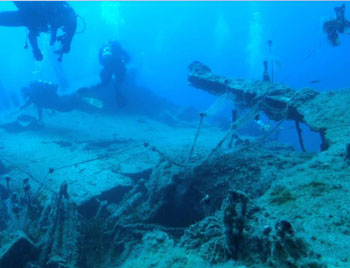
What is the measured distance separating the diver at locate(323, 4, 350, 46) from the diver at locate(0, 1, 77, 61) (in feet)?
26.1

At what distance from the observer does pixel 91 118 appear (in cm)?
1636

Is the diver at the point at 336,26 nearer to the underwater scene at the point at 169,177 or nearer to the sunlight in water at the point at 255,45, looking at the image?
the underwater scene at the point at 169,177

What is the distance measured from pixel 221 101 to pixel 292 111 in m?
1.70

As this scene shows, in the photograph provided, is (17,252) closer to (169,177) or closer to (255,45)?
(169,177)

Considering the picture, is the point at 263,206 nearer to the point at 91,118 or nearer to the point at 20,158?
the point at 20,158

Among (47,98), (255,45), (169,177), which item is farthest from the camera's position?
(255,45)

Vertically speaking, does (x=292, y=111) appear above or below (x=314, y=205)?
above

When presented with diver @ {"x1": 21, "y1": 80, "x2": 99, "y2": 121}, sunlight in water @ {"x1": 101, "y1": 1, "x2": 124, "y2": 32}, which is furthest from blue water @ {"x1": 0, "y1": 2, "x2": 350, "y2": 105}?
diver @ {"x1": 21, "y1": 80, "x2": 99, "y2": 121}

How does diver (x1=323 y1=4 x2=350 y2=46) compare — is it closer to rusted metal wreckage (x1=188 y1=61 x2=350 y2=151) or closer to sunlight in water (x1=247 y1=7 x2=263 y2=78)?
rusted metal wreckage (x1=188 y1=61 x2=350 y2=151)

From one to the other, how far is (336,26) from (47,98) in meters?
13.2

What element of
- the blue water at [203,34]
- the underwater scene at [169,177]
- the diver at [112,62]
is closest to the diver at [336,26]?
the underwater scene at [169,177]

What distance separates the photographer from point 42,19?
903 centimetres

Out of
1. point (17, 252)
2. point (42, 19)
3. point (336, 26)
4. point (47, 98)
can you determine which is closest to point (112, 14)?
point (47, 98)

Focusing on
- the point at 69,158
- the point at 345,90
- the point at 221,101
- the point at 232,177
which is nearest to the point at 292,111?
the point at 345,90
